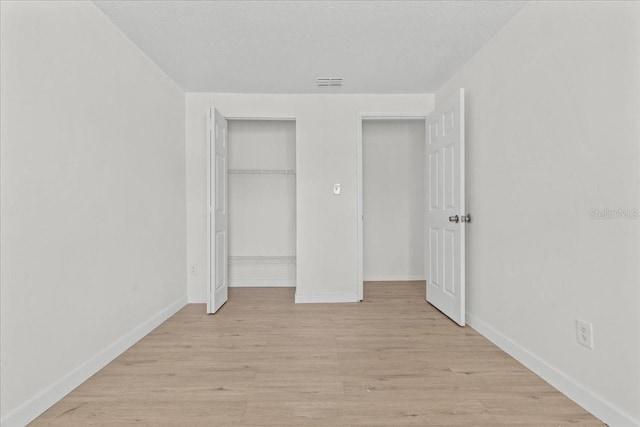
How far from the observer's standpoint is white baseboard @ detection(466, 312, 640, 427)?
65.9 inches

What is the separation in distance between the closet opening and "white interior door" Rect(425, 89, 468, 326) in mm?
A: 1392

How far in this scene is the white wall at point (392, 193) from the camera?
5.35 m

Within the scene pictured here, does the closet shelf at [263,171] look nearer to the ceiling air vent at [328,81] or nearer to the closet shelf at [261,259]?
the closet shelf at [261,259]

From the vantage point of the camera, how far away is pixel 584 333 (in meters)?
1.89

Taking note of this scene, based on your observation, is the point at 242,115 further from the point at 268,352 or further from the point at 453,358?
the point at 453,358

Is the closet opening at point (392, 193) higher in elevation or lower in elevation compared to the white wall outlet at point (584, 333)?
higher

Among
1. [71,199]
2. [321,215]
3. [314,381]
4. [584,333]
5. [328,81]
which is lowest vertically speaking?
[314,381]

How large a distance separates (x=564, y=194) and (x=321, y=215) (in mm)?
2478

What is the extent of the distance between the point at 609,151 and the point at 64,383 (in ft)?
10.1

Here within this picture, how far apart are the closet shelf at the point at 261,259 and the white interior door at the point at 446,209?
6.28ft

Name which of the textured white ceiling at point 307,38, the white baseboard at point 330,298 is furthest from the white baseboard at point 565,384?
the textured white ceiling at point 307,38

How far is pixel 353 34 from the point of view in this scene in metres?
2.75

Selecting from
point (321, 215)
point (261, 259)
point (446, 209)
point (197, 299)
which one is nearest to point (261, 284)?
point (261, 259)

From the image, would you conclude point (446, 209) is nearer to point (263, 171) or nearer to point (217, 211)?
point (217, 211)
